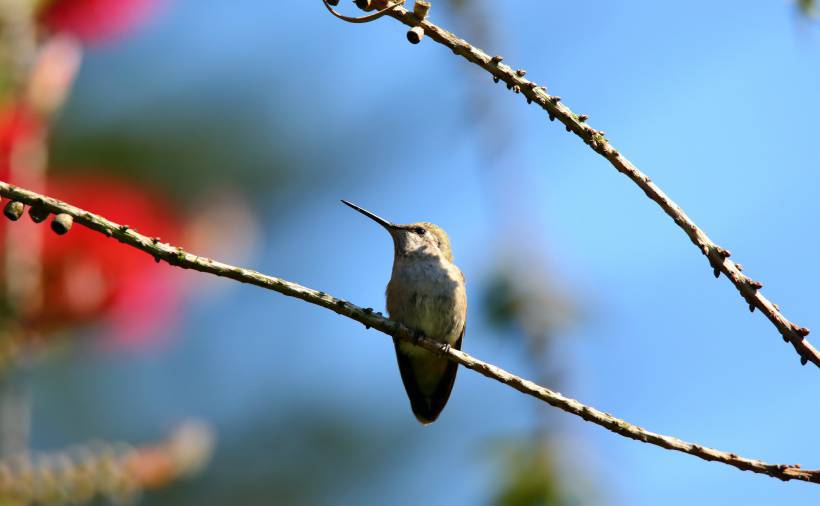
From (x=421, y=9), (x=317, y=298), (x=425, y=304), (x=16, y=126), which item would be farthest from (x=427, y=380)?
(x=421, y=9)

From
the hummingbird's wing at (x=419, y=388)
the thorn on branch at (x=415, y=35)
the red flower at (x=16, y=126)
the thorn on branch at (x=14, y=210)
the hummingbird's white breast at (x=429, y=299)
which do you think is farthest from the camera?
the hummingbird's wing at (x=419, y=388)

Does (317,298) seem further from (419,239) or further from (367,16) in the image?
(419,239)

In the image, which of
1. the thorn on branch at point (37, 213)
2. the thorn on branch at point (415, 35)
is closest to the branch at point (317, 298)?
the thorn on branch at point (37, 213)

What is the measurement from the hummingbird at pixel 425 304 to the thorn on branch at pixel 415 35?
2.44m

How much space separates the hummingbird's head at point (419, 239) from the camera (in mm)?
4634

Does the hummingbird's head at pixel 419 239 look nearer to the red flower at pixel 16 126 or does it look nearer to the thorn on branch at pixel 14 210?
the red flower at pixel 16 126

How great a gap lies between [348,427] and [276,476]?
6.43ft

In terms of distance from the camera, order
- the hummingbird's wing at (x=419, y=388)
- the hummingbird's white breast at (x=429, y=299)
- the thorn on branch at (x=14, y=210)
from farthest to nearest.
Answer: the hummingbird's wing at (x=419, y=388)
the hummingbird's white breast at (x=429, y=299)
the thorn on branch at (x=14, y=210)

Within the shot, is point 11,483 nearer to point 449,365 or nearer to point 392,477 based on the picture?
point 449,365

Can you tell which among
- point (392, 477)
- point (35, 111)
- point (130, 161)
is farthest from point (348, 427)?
point (35, 111)

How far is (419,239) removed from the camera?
187 inches

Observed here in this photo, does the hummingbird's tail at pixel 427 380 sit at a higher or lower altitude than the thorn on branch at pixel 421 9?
higher

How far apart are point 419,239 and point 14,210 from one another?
329 centimetres

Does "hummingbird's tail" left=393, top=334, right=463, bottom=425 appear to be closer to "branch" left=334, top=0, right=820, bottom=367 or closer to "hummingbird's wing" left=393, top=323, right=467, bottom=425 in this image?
"hummingbird's wing" left=393, top=323, right=467, bottom=425
